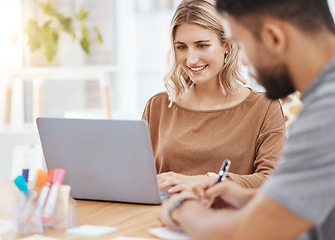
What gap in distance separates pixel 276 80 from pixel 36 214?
0.66 metres

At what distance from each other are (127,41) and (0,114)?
1364mm

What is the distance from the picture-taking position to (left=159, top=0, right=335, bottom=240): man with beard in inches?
33.4

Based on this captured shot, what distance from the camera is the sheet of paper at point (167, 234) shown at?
1.18 meters

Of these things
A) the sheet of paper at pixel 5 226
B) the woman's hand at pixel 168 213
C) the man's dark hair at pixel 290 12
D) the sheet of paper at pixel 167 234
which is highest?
the man's dark hair at pixel 290 12

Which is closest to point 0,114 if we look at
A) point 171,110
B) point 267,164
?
point 171,110

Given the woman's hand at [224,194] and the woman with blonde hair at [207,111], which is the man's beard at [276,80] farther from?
the woman with blonde hair at [207,111]

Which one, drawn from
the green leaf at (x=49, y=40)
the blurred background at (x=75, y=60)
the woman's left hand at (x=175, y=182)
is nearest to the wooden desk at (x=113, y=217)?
the woman's left hand at (x=175, y=182)

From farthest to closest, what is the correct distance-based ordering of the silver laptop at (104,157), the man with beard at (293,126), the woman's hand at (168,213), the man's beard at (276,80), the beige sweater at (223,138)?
the beige sweater at (223,138) → the silver laptop at (104,157) → the woman's hand at (168,213) → the man's beard at (276,80) → the man with beard at (293,126)

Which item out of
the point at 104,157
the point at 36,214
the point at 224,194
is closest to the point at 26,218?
the point at 36,214

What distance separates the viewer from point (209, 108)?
2062 mm

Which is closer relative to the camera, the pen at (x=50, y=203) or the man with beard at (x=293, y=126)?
the man with beard at (x=293, y=126)

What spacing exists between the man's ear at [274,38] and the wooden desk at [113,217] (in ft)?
1.71

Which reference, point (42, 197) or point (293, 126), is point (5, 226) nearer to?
point (42, 197)

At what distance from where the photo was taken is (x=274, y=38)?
96 centimetres
